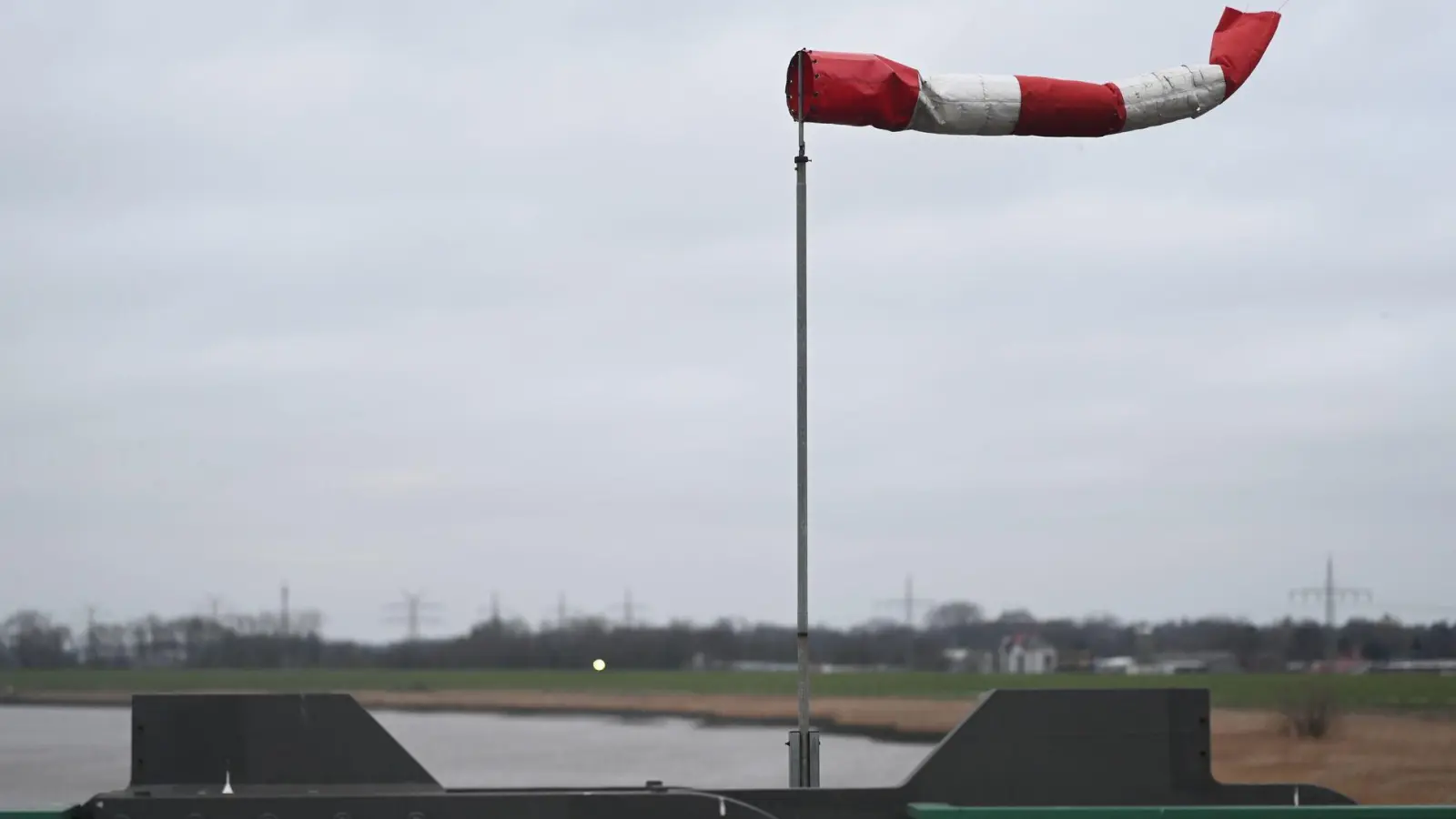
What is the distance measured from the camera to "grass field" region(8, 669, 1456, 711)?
20078 millimetres

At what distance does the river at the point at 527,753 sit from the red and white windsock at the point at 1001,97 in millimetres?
14937

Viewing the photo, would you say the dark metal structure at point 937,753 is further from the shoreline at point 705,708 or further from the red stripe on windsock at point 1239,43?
the shoreline at point 705,708

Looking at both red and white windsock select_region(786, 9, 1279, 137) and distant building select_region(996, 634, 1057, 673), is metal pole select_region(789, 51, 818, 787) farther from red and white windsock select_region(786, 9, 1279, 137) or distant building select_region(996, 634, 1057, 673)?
distant building select_region(996, 634, 1057, 673)

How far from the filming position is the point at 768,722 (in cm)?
2762

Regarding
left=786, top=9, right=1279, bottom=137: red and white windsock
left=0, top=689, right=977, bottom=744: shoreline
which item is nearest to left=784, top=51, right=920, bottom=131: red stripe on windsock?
left=786, top=9, right=1279, bottom=137: red and white windsock

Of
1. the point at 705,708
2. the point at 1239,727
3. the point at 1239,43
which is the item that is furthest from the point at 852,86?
the point at 705,708

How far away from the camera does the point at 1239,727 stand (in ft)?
73.8

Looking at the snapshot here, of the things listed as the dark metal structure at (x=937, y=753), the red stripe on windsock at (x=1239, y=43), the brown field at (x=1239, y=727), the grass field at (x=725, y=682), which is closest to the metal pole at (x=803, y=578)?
the dark metal structure at (x=937, y=753)

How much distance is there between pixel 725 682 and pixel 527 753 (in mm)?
7045

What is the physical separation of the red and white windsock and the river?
14.9m

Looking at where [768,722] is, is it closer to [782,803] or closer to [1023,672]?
[1023,672]

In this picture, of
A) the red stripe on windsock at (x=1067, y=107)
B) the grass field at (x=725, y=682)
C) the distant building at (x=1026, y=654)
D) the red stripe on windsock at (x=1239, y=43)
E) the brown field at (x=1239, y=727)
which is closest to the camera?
the red stripe on windsock at (x=1067, y=107)

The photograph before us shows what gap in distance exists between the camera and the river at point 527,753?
2417 centimetres

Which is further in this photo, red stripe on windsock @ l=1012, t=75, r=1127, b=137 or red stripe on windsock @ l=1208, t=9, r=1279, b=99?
red stripe on windsock @ l=1208, t=9, r=1279, b=99
